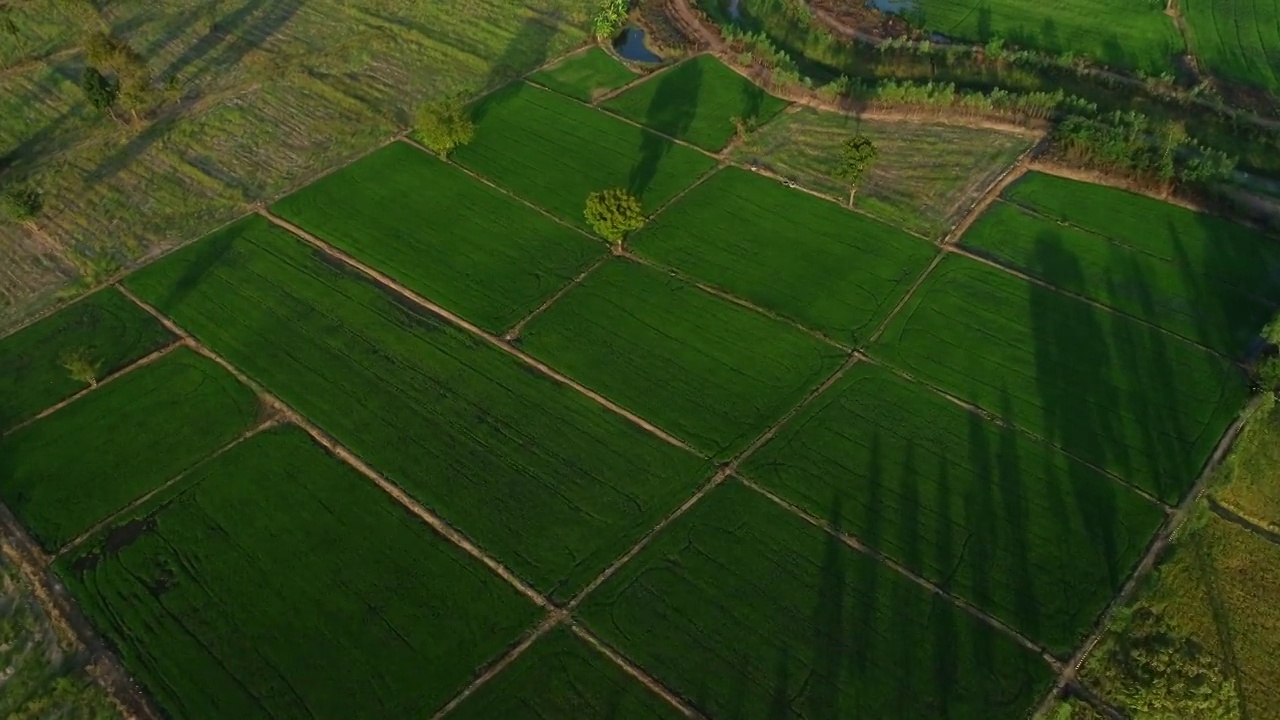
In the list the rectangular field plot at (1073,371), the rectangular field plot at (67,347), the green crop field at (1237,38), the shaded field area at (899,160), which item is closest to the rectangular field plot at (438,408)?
the rectangular field plot at (67,347)

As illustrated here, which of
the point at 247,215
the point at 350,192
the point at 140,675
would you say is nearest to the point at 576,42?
the point at 350,192

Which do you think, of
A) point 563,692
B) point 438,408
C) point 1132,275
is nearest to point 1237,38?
point 1132,275

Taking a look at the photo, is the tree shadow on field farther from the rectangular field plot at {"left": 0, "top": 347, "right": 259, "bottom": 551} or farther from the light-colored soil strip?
the light-colored soil strip

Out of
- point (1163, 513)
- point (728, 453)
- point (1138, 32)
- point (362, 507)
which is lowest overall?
point (362, 507)

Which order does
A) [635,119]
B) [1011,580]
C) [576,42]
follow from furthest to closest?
[576,42] < [635,119] < [1011,580]

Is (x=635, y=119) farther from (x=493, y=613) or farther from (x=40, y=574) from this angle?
(x=40, y=574)
